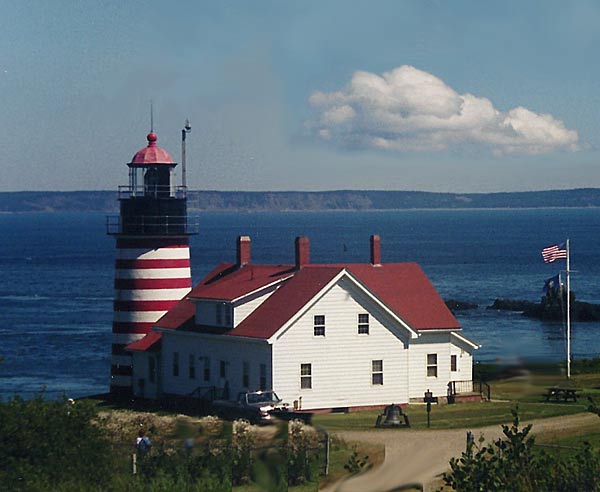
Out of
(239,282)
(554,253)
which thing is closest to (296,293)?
(239,282)

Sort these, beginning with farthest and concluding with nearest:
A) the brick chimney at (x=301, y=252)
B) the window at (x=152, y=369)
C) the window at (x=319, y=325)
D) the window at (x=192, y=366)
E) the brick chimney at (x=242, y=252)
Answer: the brick chimney at (x=242, y=252) < the window at (x=152, y=369) < the brick chimney at (x=301, y=252) < the window at (x=192, y=366) < the window at (x=319, y=325)

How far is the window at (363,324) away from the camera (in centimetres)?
3734

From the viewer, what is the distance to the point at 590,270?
136 meters

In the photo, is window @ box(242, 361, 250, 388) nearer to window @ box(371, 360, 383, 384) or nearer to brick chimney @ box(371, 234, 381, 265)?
window @ box(371, 360, 383, 384)

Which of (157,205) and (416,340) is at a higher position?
(157,205)

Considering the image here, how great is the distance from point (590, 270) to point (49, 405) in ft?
381

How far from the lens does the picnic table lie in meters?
35.4

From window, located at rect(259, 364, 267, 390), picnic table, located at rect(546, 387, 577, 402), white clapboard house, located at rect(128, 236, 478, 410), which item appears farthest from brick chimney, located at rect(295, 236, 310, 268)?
picnic table, located at rect(546, 387, 577, 402)

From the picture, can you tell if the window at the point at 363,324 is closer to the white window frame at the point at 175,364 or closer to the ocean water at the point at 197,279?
the ocean water at the point at 197,279

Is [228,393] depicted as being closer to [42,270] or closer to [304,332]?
[304,332]

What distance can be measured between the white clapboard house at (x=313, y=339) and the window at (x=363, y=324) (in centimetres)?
3

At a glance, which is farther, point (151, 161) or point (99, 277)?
point (99, 277)

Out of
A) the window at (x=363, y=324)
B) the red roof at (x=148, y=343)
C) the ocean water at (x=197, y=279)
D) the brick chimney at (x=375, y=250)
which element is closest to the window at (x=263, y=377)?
the window at (x=363, y=324)

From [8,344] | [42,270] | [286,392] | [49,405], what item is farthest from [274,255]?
[49,405]
